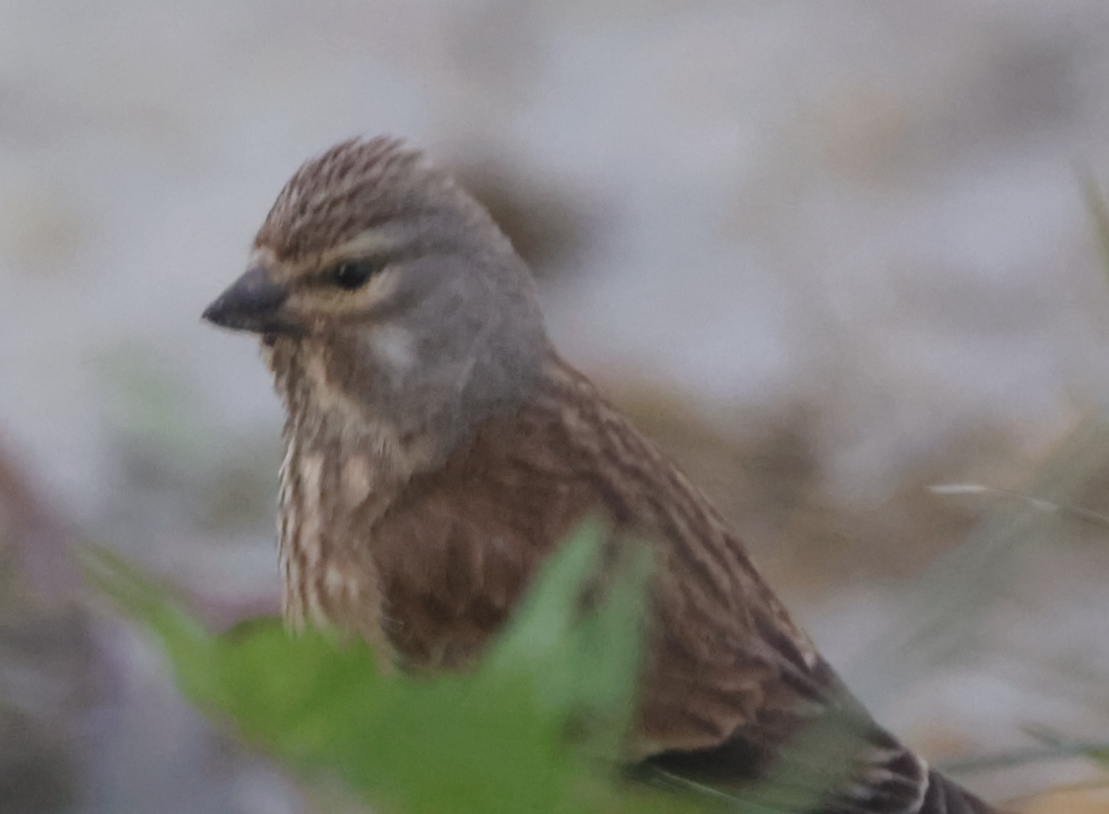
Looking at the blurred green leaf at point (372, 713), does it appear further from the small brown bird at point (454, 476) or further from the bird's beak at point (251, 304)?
the bird's beak at point (251, 304)

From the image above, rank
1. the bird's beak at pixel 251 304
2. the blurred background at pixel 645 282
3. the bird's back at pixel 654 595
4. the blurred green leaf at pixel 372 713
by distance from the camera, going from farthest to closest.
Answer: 1. the blurred background at pixel 645 282
2. the bird's beak at pixel 251 304
3. the bird's back at pixel 654 595
4. the blurred green leaf at pixel 372 713

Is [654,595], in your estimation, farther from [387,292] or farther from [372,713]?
[372,713]

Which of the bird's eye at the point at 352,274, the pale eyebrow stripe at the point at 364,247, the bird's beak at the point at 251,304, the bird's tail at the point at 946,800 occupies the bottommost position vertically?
the bird's tail at the point at 946,800

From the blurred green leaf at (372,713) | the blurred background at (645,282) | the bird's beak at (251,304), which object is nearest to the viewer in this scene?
the blurred green leaf at (372,713)

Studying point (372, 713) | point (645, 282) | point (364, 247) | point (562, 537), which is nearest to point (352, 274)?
point (364, 247)

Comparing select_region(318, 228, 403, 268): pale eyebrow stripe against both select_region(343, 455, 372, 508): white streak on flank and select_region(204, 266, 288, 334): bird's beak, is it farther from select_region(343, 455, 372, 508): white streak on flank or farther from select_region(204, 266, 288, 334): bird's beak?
select_region(343, 455, 372, 508): white streak on flank

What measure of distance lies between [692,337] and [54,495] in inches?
46.8

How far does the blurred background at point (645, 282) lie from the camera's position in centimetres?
190

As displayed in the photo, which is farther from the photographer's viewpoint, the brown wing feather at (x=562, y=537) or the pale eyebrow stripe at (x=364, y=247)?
the pale eyebrow stripe at (x=364, y=247)

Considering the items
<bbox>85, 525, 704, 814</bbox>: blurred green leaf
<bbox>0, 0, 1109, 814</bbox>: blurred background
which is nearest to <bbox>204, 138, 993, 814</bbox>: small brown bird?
<bbox>0, 0, 1109, 814</bbox>: blurred background

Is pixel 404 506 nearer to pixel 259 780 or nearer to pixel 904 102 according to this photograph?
pixel 259 780

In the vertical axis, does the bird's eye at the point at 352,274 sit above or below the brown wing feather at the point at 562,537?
above

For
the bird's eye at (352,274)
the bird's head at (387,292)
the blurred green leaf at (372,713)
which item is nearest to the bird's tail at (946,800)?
the bird's head at (387,292)

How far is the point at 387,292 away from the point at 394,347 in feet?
0.18
